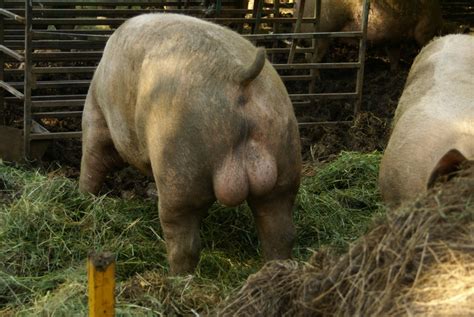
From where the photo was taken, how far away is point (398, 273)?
314 centimetres

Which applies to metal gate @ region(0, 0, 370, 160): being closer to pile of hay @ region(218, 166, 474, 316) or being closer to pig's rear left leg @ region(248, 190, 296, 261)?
pig's rear left leg @ region(248, 190, 296, 261)

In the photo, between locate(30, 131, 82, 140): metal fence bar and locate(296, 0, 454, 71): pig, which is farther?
locate(296, 0, 454, 71): pig

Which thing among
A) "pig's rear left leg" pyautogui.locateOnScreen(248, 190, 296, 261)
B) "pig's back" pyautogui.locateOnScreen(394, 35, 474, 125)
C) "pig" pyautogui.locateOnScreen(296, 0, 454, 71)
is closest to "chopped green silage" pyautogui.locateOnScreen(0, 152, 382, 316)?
"pig's rear left leg" pyautogui.locateOnScreen(248, 190, 296, 261)

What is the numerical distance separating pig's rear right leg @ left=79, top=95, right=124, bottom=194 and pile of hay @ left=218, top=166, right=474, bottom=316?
2908 millimetres

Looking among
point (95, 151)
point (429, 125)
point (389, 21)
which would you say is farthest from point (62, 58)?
point (389, 21)

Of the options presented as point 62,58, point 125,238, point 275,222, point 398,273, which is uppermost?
point 398,273

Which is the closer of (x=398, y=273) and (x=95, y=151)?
(x=398, y=273)

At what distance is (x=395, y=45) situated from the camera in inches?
433

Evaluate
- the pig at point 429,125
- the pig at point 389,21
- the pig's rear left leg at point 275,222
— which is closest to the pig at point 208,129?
the pig's rear left leg at point 275,222

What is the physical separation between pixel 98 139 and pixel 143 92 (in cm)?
120

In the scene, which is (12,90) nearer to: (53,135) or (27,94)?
(27,94)

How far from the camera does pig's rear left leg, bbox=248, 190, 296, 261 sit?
5012 millimetres

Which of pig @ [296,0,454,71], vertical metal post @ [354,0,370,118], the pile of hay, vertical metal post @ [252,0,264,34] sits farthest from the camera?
pig @ [296,0,454,71]

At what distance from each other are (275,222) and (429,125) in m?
0.97
